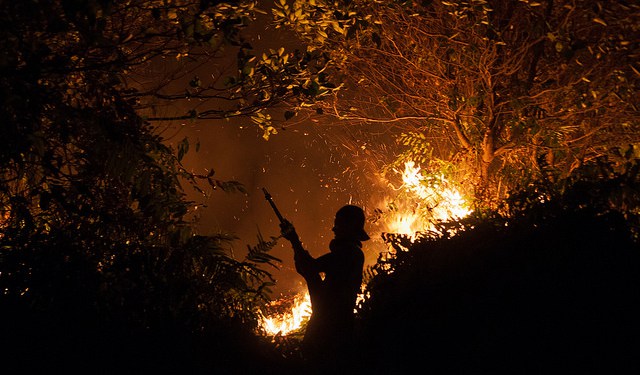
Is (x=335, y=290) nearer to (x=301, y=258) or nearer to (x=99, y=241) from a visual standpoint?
(x=301, y=258)

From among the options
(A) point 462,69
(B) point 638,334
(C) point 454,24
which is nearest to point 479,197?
(A) point 462,69

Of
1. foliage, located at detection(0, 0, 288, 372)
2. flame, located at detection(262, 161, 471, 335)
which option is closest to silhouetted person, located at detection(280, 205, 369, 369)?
foliage, located at detection(0, 0, 288, 372)

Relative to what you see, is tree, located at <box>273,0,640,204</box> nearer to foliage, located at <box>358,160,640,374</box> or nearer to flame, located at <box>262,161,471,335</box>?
flame, located at <box>262,161,471,335</box>

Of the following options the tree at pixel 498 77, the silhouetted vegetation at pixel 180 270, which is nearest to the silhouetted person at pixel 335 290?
the silhouetted vegetation at pixel 180 270

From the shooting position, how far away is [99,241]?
13.2 feet

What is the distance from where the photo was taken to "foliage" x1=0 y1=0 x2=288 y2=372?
321 centimetres

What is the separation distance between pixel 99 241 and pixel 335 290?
6.46ft

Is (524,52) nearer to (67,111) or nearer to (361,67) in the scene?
(361,67)

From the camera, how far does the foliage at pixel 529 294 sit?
3.30m

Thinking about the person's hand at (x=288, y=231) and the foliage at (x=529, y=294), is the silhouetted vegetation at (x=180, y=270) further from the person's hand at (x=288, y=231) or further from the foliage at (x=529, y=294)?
the person's hand at (x=288, y=231)

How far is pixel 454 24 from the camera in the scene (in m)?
8.22

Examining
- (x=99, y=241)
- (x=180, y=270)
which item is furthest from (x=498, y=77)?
(x=99, y=241)

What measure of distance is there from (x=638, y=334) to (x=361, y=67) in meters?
7.04

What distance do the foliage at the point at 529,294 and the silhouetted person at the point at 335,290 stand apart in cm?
20
